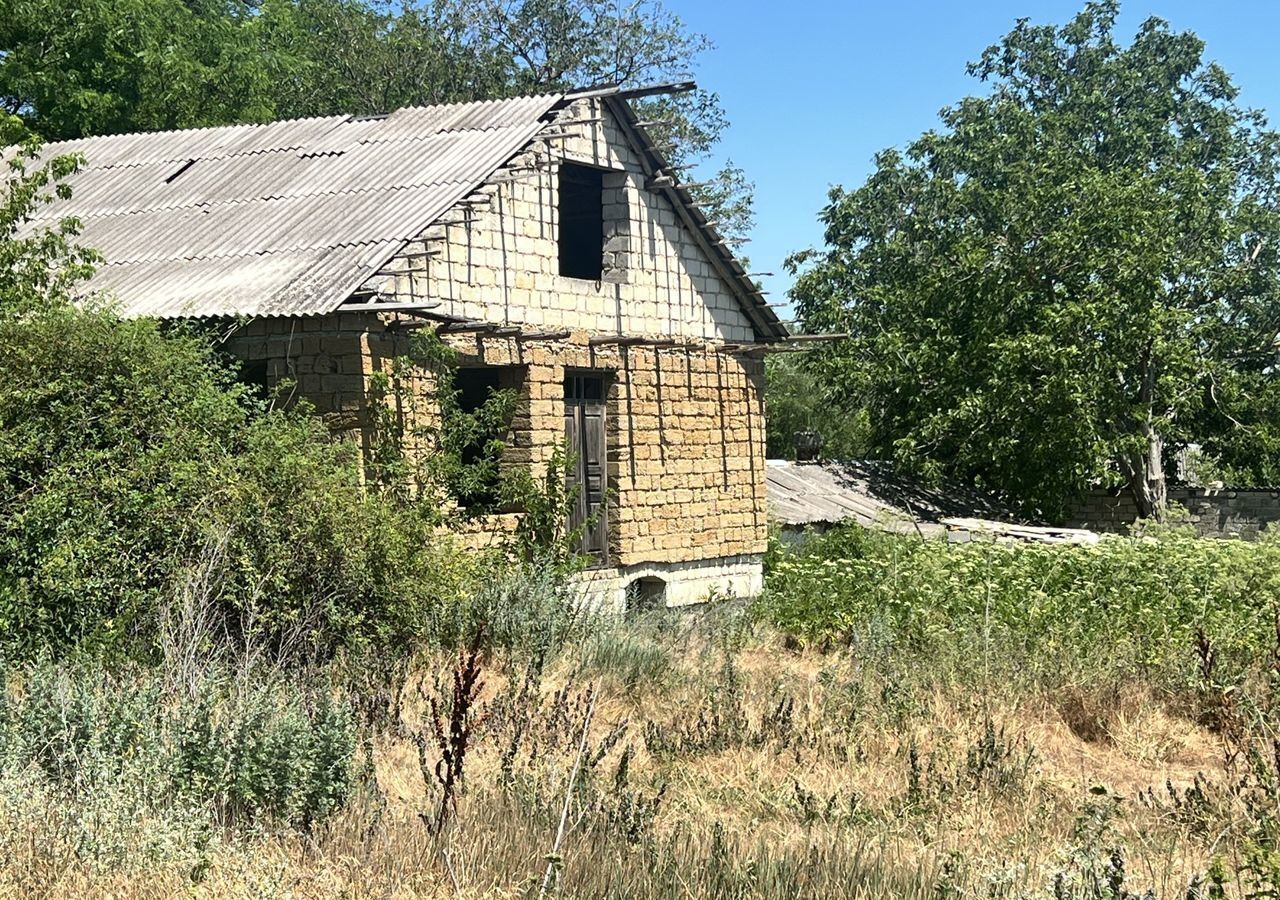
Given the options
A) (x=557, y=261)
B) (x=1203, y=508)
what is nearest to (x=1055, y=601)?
(x=557, y=261)

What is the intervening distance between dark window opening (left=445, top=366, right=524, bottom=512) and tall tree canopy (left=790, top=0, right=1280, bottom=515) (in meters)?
11.1

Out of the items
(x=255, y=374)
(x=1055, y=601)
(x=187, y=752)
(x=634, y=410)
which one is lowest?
(x=1055, y=601)

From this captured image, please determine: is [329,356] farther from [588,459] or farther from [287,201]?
[588,459]

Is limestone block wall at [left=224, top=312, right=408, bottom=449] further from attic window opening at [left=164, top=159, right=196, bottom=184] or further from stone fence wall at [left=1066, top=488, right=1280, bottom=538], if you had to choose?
stone fence wall at [left=1066, top=488, right=1280, bottom=538]

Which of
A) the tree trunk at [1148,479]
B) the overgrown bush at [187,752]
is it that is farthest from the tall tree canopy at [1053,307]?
the overgrown bush at [187,752]

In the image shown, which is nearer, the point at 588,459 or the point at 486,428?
the point at 486,428

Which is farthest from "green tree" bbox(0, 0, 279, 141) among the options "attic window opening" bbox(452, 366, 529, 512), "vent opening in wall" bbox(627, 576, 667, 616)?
"vent opening in wall" bbox(627, 576, 667, 616)

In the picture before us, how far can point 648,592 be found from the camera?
50.3ft

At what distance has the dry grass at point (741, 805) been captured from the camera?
5.33 m

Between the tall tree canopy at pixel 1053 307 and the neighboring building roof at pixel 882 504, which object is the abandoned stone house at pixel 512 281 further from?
the tall tree canopy at pixel 1053 307

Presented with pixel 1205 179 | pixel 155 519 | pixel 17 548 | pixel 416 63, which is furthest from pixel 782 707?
pixel 416 63

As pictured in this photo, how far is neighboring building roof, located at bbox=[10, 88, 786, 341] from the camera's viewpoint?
12.2 m

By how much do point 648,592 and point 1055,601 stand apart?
197 inches

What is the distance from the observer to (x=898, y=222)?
28.2 m
